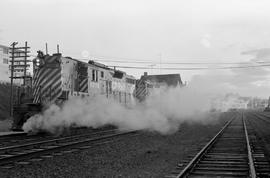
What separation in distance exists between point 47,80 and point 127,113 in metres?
7.50

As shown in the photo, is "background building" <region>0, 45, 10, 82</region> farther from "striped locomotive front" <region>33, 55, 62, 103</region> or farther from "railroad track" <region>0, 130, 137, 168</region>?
"railroad track" <region>0, 130, 137, 168</region>

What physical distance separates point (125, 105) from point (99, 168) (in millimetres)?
14236

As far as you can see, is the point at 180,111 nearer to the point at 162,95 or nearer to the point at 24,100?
the point at 162,95

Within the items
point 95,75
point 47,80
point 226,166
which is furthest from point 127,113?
point 226,166

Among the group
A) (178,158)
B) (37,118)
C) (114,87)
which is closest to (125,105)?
(114,87)

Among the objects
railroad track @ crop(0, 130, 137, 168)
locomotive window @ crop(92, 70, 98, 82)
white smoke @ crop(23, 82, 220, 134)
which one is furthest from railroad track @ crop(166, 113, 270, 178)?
locomotive window @ crop(92, 70, 98, 82)

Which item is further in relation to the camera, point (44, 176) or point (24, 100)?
point (24, 100)

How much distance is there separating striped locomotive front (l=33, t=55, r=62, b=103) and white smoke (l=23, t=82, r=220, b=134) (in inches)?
38.7

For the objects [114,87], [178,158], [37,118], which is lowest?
[178,158]

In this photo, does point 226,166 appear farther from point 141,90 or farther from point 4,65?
point 4,65

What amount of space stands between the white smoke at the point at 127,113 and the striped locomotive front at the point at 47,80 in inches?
38.7

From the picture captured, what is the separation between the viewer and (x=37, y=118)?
1510cm

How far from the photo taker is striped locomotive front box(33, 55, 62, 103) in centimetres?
1608

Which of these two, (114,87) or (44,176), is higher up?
(114,87)
